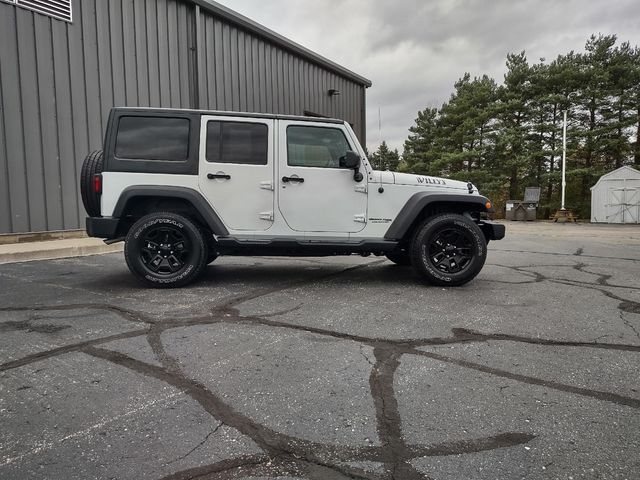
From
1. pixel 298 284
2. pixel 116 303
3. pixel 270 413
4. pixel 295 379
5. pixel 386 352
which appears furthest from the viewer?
pixel 298 284

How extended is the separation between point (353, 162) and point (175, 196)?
2063 millimetres

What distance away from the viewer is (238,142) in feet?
16.9

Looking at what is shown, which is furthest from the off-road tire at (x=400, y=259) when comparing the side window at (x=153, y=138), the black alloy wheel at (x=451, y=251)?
the side window at (x=153, y=138)

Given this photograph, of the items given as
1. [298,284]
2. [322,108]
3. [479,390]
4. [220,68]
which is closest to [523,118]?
[322,108]

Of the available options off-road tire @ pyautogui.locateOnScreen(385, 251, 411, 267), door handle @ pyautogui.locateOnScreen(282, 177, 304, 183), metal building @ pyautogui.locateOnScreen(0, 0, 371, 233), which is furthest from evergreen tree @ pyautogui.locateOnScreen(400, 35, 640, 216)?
door handle @ pyautogui.locateOnScreen(282, 177, 304, 183)

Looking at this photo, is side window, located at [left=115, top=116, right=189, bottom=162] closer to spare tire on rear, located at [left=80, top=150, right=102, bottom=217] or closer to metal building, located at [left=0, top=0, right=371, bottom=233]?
spare tire on rear, located at [left=80, top=150, right=102, bottom=217]

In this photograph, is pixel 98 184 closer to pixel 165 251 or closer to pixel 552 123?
pixel 165 251

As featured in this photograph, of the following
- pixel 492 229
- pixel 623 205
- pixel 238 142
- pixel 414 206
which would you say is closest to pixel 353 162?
pixel 414 206

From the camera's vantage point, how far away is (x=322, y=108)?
17297mm

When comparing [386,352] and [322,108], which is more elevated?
[322,108]

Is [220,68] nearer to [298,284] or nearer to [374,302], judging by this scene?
[298,284]

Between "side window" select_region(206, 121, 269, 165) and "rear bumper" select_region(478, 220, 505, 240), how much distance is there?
2834 millimetres

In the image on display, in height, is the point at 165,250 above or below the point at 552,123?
below

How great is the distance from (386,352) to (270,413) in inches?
44.1
